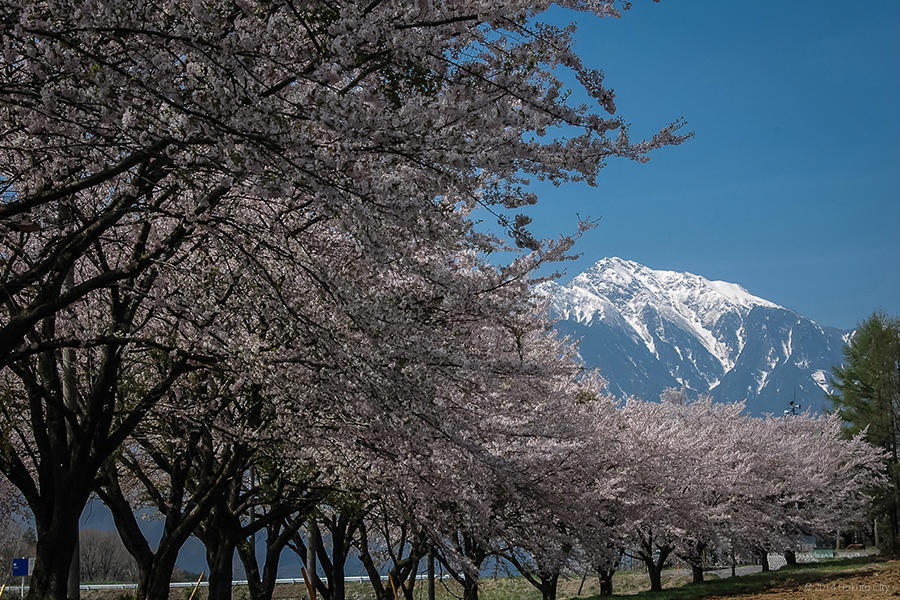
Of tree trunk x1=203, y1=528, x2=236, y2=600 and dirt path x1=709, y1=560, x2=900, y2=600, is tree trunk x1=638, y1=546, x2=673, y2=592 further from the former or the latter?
tree trunk x1=203, y1=528, x2=236, y2=600

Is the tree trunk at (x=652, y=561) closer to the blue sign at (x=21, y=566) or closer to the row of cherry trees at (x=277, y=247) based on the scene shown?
the row of cherry trees at (x=277, y=247)

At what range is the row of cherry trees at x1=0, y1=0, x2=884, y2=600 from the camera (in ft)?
11.8

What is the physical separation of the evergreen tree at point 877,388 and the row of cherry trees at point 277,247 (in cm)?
4393

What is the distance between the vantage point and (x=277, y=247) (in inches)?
219

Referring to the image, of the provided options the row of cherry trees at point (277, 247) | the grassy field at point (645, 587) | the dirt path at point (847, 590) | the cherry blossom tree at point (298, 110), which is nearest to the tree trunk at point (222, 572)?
the row of cherry trees at point (277, 247)

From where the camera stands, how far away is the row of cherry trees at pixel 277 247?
359cm

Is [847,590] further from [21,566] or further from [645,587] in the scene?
[21,566]

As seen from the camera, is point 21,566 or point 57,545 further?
point 21,566

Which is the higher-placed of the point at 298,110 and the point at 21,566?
the point at 298,110

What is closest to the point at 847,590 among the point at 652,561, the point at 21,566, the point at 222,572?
the point at 652,561

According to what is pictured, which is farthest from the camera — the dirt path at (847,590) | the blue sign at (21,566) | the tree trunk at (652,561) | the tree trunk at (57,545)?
the tree trunk at (652,561)

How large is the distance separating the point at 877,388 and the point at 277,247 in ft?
177

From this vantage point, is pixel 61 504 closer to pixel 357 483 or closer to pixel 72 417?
pixel 72 417

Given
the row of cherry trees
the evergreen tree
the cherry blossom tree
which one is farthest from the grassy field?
the evergreen tree
